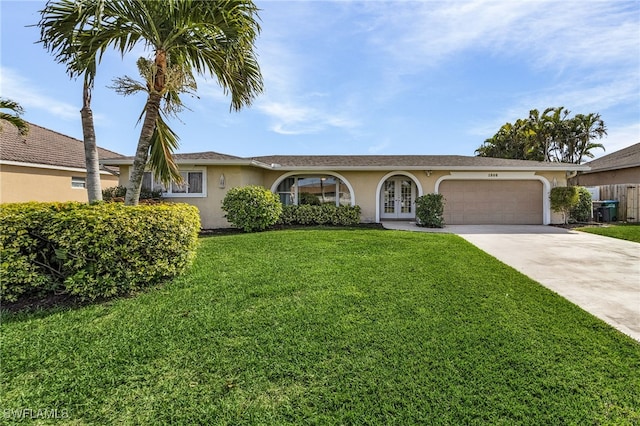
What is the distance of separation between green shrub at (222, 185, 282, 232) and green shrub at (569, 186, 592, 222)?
563 inches

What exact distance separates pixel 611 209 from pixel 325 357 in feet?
63.0

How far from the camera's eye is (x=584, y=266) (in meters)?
6.45

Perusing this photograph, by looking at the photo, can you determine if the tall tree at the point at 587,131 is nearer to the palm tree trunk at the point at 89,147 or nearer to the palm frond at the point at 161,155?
the palm frond at the point at 161,155

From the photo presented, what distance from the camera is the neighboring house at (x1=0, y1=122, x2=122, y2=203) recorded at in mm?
12125

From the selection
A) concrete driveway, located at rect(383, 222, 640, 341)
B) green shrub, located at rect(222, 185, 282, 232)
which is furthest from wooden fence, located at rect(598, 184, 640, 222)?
green shrub, located at rect(222, 185, 282, 232)

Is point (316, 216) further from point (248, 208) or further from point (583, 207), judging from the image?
point (583, 207)

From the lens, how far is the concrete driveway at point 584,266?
167 inches

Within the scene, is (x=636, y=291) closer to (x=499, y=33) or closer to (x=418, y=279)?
(x=418, y=279)

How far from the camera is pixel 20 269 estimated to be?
420 cm

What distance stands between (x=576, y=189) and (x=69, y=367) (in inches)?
694

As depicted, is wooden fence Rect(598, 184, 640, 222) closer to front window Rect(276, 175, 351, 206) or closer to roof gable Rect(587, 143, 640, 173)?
roof gable Rect(587, 143, 640, 173)

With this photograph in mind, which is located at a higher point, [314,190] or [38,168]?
[38,168]

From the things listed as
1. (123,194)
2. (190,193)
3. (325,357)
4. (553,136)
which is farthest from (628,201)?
(123,194)

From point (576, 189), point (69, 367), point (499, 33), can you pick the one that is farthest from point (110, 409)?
point (576, 189)
